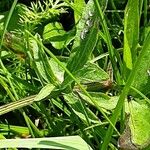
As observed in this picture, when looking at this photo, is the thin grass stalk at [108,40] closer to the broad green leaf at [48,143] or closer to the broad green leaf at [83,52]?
the broad green leaf at [83,52]

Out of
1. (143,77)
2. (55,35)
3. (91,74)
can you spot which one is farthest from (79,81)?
(55,35)

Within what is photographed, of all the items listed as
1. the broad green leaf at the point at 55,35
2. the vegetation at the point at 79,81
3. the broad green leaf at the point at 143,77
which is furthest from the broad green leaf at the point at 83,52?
the broad green leaf at the point at 55,35

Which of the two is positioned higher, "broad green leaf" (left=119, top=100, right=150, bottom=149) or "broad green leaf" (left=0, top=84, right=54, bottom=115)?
"broad green leaf" (left=0, top=84, right=54, bottom=115)

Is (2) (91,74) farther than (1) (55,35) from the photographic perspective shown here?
No

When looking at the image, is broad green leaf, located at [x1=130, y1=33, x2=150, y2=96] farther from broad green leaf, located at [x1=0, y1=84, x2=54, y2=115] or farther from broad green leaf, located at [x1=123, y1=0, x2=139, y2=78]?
broad green leaf, located at [x1=0, y1=84, x2=54, y2=115]

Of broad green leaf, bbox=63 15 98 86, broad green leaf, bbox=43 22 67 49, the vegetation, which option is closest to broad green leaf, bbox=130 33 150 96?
the vegetation

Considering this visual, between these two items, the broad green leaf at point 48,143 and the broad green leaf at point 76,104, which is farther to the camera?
the broad green leaf at point 76,104

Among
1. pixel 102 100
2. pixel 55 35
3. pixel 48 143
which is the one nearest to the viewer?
pixel 48 143

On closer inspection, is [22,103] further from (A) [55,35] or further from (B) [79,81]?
(A) [55,35]
